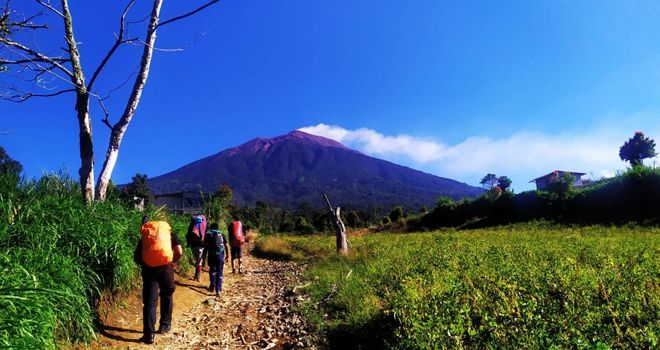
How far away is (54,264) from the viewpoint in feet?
17.3

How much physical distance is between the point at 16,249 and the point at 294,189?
18045cm

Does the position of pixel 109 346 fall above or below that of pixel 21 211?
below

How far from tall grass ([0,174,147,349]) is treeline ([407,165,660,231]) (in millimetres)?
23986

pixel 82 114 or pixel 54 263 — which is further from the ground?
pixel 82 114

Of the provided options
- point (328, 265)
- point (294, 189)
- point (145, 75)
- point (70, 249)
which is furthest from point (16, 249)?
point (294, 189)

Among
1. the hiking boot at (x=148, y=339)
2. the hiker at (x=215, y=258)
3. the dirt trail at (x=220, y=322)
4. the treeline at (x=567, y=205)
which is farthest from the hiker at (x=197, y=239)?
the treeline at (x=567, y=205)

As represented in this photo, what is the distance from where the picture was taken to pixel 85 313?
5379 millimetres

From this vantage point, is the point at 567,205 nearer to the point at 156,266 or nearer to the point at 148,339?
the point at 156,266

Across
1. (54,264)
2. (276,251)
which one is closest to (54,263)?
(54,264)

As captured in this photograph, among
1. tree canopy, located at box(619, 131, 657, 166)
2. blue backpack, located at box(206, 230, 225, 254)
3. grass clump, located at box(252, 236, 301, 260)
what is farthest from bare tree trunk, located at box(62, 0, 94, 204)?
tree canopy, located at box(619, 131, 657, 166)

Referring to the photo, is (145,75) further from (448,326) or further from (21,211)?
(448,326)

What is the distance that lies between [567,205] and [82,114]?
30795 millimetres

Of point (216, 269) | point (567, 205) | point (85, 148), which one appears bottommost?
point (216, 269)

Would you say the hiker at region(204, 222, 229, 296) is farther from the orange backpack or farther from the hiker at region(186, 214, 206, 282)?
the orange backpack
